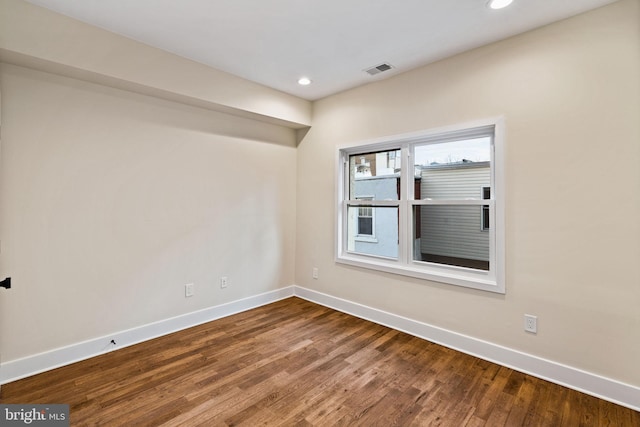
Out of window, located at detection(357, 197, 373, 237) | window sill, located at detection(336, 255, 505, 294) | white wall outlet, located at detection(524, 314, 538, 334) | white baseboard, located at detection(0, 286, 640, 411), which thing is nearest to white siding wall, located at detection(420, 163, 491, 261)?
window sill, located at detection(336, 255, 505, 294)

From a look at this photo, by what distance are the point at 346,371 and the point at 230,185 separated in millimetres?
2383

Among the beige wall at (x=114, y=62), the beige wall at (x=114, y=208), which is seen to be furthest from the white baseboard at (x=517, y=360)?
the beige wall at (x=114, y=62)

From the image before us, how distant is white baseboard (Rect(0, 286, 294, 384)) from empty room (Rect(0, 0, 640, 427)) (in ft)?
0.05

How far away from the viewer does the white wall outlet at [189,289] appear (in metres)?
3.22

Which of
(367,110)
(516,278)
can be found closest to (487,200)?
(516,278)

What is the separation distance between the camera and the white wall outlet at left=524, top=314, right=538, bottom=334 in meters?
2.36

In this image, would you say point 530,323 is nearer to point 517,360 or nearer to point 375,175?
point 517,360

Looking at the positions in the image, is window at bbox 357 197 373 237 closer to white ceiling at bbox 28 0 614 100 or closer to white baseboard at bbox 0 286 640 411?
white baseboard at bbox 0 286 640 411

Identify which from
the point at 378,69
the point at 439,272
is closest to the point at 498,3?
the point at 378,69

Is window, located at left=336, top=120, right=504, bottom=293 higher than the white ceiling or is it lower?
lower

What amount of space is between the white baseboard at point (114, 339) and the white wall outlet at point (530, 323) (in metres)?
2.87

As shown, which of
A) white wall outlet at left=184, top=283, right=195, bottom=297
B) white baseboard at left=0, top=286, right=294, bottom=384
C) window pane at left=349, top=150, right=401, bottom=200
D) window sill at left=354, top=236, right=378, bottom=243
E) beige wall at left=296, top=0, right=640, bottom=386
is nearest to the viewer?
beige wall at left=296, top=0, right=640, bottom=386

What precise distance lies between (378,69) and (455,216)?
1708 millimetres

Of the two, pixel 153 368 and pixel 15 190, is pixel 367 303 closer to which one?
pixel 153 368
